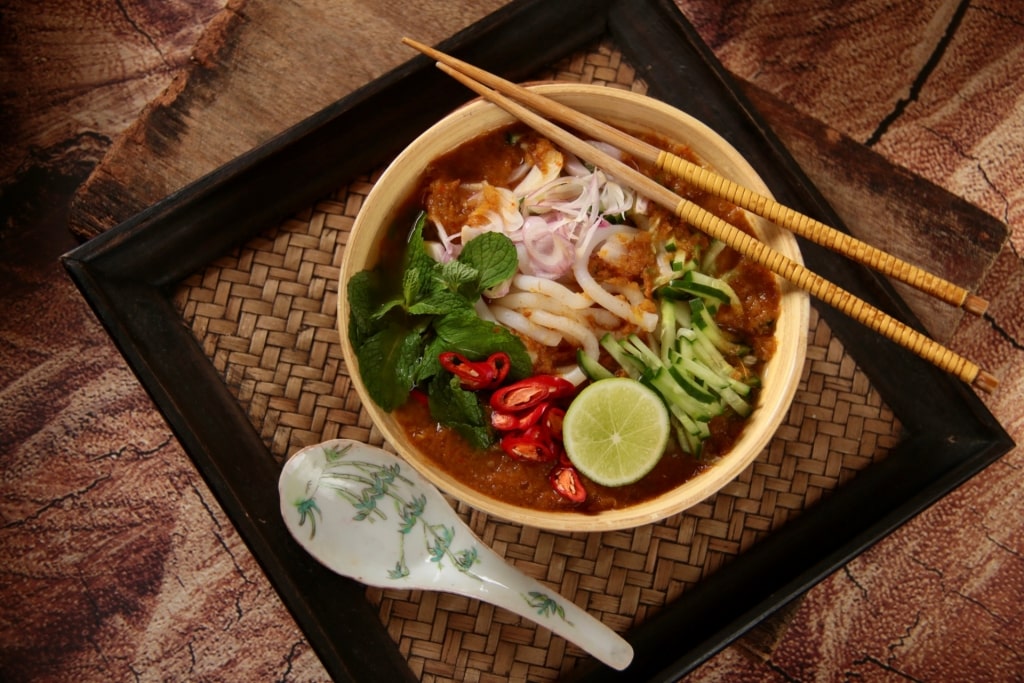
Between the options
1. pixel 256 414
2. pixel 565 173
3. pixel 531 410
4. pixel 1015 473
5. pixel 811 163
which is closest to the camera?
pixel 531 410

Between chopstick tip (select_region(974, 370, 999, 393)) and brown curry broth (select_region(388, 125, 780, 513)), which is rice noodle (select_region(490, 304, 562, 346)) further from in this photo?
chopstick tip (select_region(974, 370, 999, 393))

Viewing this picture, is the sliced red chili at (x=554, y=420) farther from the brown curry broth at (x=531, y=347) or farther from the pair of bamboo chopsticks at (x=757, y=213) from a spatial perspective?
the pair of bamboo chopsticks at (x=757, y=213)

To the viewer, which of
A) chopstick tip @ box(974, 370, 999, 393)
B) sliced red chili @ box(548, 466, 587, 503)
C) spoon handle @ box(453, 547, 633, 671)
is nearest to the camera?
chopstick tip @ box(974, 370, 999, 393)

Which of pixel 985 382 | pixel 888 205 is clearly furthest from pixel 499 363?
pixel 888 205

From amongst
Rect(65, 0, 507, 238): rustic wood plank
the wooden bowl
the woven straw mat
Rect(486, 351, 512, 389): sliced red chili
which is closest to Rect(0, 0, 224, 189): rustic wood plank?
Rect(65, 0, 507, 238): rustic wood plank

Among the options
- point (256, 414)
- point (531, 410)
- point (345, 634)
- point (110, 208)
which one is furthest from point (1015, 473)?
point (110, 208)

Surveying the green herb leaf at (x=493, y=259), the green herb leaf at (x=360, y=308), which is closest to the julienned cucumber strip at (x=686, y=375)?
the green herb leaf at (x=493, y=259)

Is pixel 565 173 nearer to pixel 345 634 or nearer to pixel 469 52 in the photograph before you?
pixel 469 52
